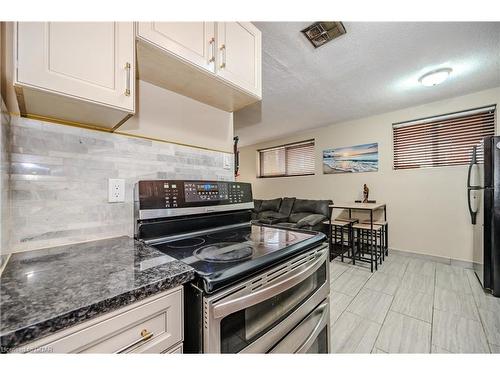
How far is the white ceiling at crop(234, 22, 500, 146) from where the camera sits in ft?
5.42

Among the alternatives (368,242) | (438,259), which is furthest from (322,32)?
(438,259)

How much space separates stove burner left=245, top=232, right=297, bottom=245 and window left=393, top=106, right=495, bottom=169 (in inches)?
126

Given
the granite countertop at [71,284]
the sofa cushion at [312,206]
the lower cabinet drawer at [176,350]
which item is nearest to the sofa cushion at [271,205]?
the sofa cushion at [312,206]

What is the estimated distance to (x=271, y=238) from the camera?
3.81 ft

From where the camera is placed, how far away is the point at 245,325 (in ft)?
2.52

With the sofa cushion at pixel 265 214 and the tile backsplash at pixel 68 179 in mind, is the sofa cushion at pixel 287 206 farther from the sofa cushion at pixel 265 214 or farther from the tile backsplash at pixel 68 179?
the tile backsplash at pixel 68 179

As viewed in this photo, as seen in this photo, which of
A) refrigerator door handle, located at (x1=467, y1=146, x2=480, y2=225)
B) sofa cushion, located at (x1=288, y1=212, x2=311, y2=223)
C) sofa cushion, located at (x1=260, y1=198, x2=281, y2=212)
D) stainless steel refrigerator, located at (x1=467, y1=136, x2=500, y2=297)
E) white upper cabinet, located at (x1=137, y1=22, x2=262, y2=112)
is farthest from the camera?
sofa cushion, located at (x1=260, y1=198, x2=281, y2=212)

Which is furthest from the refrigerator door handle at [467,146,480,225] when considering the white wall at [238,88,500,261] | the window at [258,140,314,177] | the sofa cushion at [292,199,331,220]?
the window at [258,140,314,177]

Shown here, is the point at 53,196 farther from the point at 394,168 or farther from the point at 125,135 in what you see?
the point at 394,168

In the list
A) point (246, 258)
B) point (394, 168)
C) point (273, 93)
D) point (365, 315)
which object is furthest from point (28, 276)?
point (394, 168)

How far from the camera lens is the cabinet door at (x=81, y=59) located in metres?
0.67

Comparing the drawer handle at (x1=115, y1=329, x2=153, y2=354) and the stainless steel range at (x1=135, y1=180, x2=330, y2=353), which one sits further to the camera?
the stainless steel range at (x1=135, y1=180, x2=330, y2=353)

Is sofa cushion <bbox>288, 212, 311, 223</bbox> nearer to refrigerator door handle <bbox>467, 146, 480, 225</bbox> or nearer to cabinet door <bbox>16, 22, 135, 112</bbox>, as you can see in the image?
refrigerator door handle <bbox>467, 146, 480, 225</bbox>

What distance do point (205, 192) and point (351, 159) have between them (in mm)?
3472
